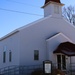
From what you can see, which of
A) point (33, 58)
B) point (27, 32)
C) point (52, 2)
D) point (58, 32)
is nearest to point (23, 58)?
point (33, 58)

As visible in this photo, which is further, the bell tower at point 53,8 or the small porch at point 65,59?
the bell tower at point 53,8

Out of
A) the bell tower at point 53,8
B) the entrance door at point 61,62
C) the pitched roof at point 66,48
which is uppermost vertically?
the bell tower at point 53,8

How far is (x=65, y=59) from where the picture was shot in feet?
92.0

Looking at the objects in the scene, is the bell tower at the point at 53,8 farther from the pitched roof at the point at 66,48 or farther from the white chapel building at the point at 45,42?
the pitched roof at the point at 66,48

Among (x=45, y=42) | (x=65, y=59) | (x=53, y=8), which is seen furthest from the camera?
(x=53, y=8)

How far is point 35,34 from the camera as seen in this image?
27266mm

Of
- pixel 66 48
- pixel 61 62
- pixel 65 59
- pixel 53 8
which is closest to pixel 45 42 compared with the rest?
pixel 66 48

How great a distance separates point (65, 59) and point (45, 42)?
11.2ft

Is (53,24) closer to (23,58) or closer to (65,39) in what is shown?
(65,39)

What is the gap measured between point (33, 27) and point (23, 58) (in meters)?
4.11

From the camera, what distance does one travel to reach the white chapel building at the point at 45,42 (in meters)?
26.3

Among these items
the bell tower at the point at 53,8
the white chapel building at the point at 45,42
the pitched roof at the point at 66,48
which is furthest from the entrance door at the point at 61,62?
the bell tower at the point at 53,8

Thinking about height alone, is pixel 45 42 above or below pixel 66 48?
above

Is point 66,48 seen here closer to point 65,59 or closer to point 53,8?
point 65,59
